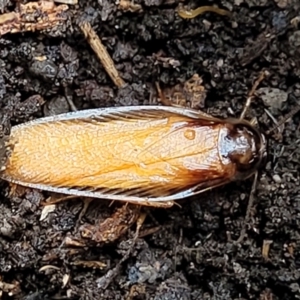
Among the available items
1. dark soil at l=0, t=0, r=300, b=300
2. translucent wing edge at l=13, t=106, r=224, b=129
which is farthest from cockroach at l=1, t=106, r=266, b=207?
dark soil at l=0, t=0, r=300, b=300

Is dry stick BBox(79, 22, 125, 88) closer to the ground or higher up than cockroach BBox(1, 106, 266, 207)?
higher up

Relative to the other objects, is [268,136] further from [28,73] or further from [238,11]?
[28,73]

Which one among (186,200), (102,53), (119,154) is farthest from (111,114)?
(186,200)

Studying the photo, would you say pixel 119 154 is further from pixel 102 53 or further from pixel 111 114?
pixel 102 53

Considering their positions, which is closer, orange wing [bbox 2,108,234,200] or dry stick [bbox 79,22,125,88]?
orange wing [bbox 2,108,234,200]

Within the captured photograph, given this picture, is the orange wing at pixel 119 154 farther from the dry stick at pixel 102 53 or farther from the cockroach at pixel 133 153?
the dry stick at pixel 102 53

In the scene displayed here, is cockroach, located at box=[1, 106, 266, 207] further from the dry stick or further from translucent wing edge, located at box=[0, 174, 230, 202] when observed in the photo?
the dry stick
